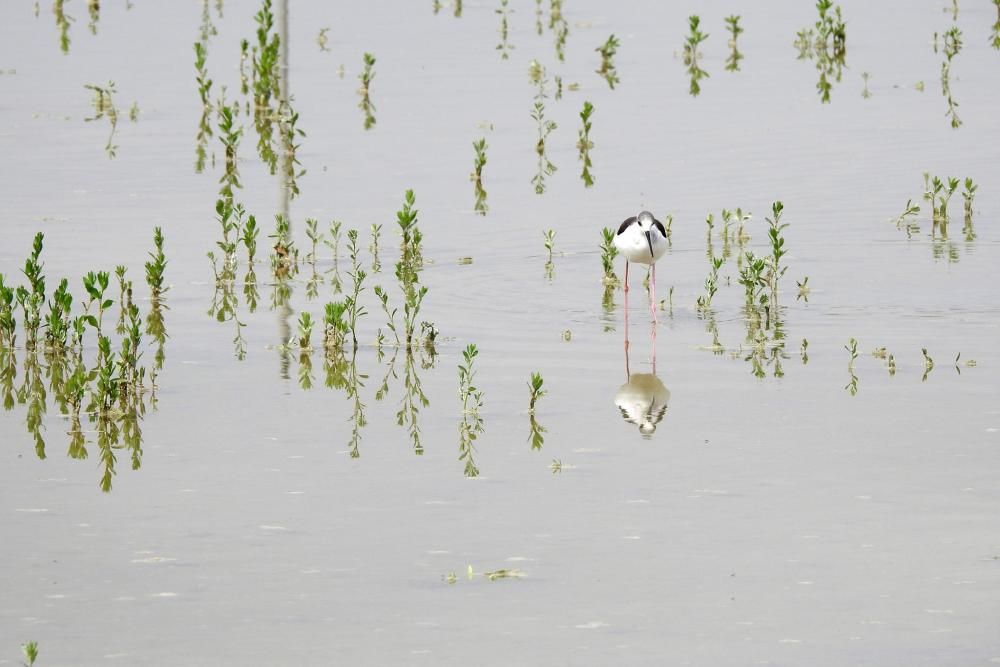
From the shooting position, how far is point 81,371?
1088 centimetres

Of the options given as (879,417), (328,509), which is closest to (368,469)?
(328,509)

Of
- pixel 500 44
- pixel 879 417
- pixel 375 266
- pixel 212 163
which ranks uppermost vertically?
pixel 500 44

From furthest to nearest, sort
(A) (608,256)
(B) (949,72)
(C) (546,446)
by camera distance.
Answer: (B) (949,72), (A) (608,256), (C) (546,446)

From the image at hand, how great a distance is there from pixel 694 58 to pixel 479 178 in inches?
391

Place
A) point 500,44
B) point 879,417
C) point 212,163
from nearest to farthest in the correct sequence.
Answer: point 879,417
point 212,163
point 500,44

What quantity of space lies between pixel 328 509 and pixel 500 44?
22.5m

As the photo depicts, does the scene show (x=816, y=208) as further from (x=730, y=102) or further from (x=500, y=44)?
(x=500, y=44)

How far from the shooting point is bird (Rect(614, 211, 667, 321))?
13719 millimetres

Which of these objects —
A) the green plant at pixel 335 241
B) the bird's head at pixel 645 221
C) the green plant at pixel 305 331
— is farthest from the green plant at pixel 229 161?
the green plant at pixel 305 331

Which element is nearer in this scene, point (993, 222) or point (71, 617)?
Answer: point (71, 617)

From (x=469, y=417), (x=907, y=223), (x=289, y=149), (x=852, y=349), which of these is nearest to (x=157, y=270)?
(x=469, y=417)

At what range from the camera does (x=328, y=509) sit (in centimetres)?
910

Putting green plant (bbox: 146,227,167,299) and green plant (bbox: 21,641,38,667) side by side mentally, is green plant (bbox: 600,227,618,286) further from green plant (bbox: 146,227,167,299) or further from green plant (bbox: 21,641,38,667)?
green plant (bbox: 21,641,38,667)

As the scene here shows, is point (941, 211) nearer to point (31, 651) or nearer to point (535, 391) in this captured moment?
point (535, 391)
